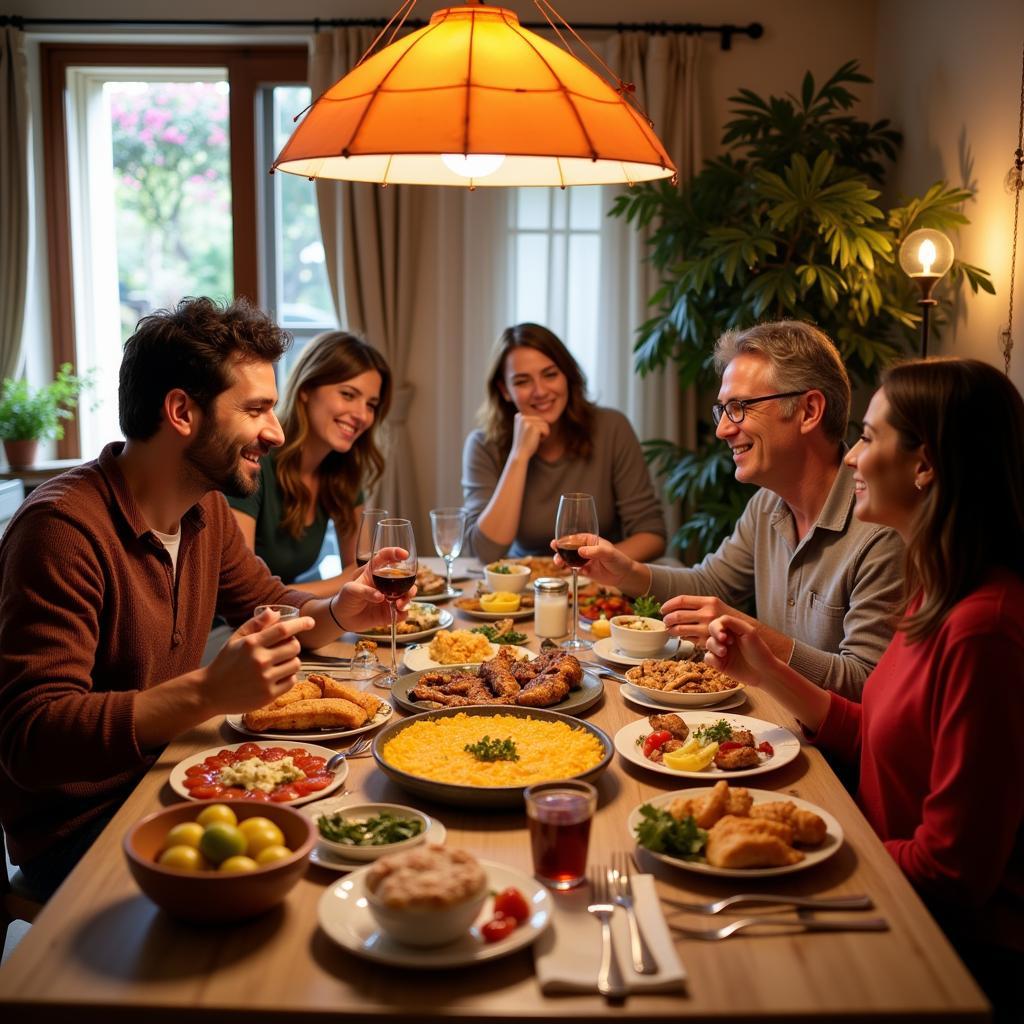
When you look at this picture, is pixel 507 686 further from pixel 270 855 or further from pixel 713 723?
pixel 270 855

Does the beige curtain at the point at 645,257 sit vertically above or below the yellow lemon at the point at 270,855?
above

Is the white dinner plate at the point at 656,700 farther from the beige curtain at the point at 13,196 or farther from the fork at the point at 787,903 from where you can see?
the beige curtain at the point at 13,196

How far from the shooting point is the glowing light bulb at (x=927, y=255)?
11.0 ft

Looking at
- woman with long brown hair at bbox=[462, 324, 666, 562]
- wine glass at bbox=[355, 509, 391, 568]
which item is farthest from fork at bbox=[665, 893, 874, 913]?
woman with long brown hair at bbox=[462, 324, 666, 562]

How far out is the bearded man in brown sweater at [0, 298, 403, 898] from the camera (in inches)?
64.3

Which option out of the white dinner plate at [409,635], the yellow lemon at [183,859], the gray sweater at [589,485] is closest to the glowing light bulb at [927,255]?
the gray sweater at [589,485]

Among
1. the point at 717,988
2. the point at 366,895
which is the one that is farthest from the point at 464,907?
the point at 717,988

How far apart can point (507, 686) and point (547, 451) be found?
1.84m

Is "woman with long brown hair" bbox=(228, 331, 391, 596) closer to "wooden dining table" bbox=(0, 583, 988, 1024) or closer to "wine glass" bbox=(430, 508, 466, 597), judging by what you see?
"wine glass" bbox=(430, 508, 466, 597)

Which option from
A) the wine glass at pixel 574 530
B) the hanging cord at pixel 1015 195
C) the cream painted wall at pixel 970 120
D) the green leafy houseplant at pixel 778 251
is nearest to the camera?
the wine glass at pixel 574 530

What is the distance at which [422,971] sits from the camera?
3.81 feet

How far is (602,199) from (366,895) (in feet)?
13.3

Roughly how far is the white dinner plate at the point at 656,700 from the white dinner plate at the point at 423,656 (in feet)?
0.76

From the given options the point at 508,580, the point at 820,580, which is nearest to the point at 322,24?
the point at 508,580
